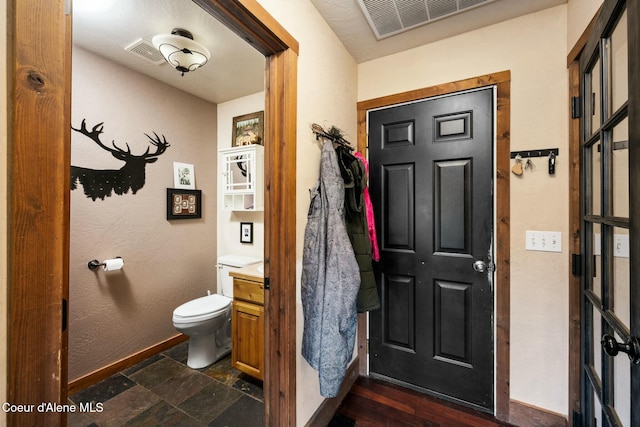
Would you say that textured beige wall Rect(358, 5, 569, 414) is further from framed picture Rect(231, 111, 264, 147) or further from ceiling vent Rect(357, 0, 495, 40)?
framed picture Rect(231, 111, 264, 147)

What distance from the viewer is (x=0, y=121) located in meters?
0.48

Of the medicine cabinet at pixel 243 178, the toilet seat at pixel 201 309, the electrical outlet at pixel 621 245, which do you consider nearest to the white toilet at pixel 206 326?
the toilet seat at pixel 201 309

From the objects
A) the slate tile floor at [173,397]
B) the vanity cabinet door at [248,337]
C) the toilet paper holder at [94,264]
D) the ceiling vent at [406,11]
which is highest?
the ceiling vent at [406,11]

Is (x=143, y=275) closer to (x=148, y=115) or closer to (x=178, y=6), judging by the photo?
(x=148, y=115)

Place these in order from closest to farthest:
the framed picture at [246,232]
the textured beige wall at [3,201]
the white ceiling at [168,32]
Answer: the textured beige wall at [3,201]
the white ceiling at [168,32]
the framed picture at [246,232]

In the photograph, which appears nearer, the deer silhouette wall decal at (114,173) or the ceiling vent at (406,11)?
the ceiling vent at (406,11)

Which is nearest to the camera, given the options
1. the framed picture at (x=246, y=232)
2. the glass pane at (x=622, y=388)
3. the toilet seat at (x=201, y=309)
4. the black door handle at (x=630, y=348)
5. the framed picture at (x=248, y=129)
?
the black door handle at (x=630, y=348)

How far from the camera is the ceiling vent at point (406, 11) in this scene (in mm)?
1431

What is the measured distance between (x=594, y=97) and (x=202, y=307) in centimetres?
277

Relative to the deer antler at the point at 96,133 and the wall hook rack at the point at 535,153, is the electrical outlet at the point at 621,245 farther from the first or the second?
the deer antler at the point at 96,133

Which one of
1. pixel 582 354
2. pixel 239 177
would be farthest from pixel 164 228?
pixel 582 354

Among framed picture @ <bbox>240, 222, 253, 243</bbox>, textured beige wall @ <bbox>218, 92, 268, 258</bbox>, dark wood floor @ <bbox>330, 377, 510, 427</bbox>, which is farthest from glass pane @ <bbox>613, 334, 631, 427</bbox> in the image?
framed picture @ <bbox>240, 222, 253, 243</bbox>

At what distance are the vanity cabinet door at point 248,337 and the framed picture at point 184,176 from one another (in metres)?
1.34

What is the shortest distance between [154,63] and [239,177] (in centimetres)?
114
